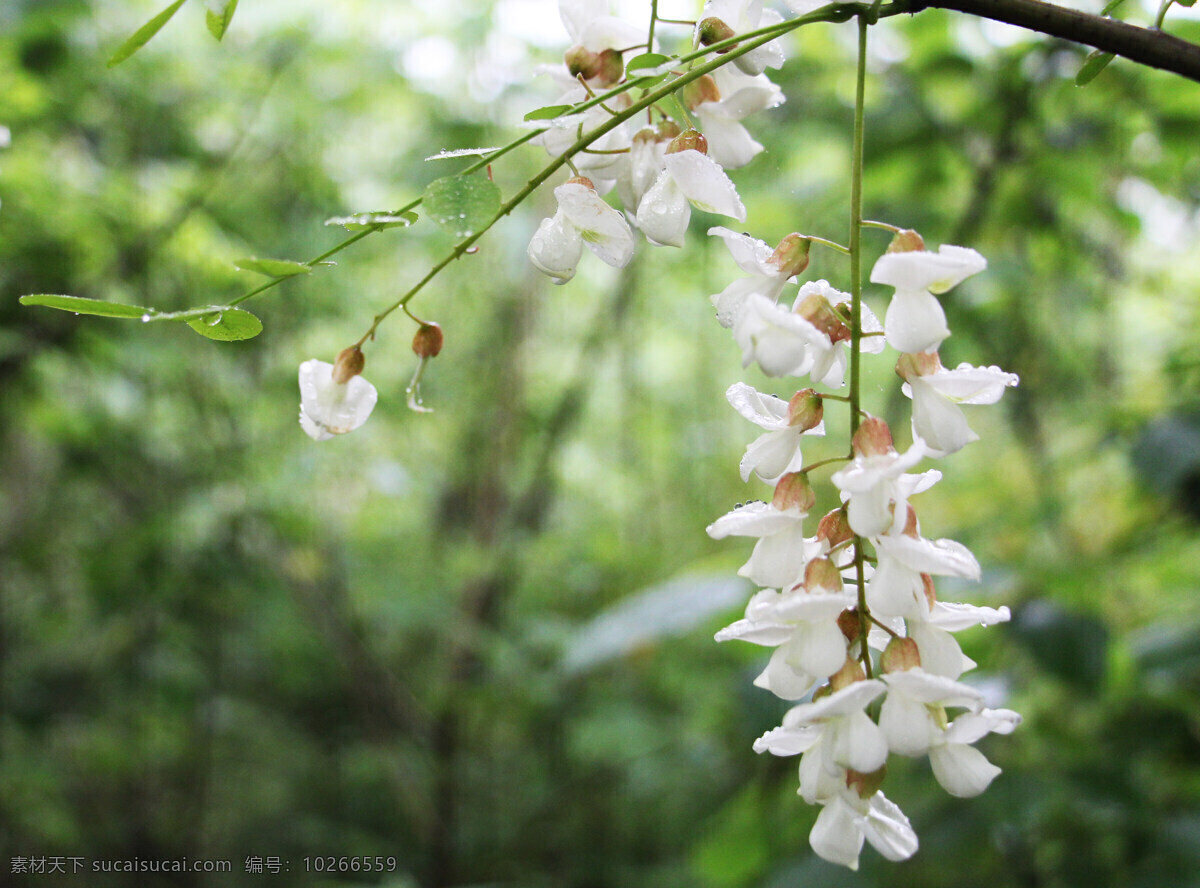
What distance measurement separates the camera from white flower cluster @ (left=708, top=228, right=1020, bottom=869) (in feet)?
0.83

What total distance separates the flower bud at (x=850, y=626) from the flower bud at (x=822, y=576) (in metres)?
0.02

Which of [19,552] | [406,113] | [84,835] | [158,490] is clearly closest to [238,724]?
[84,835]

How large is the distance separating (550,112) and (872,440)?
0.15 m

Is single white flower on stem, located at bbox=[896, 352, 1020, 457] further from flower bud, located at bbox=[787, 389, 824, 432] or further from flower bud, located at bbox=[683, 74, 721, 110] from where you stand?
flower bud, located at bbox=[683, 74, 721, 110]

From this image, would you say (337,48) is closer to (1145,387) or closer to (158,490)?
(158,490)

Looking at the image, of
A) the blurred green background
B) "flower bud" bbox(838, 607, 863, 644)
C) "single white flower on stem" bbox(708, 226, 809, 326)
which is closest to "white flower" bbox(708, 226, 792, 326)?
"single white flower on stem" bbox(708, 226, 809, 326)

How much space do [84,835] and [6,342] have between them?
147 centimetres

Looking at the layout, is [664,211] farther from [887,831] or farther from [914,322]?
[887,831]

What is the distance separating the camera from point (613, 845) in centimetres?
217

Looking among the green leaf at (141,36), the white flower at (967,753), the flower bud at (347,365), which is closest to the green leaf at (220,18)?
the green leaf at (141,36)

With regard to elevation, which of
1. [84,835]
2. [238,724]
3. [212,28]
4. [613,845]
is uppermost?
[212,28]

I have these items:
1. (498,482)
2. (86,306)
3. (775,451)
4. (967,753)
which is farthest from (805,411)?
(498,482)

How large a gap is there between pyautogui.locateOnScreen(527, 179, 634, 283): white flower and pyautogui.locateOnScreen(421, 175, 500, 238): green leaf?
0.04 meters

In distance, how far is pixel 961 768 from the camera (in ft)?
0.90
